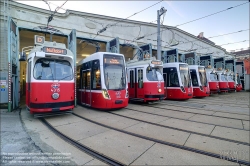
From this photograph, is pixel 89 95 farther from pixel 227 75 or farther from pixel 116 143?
pixel 227 75

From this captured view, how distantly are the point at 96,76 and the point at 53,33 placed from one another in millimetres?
6819

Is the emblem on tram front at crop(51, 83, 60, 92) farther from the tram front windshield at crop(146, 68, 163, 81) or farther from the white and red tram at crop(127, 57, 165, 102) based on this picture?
the tram front windshield at crop(146, 68, 163, 81)

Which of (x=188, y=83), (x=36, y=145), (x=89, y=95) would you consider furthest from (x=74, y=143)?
(x=188, y=83)

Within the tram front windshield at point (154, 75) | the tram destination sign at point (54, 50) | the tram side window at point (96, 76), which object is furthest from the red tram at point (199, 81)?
the tram destination sign at point (54, 50)

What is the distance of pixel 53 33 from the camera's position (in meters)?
12.4

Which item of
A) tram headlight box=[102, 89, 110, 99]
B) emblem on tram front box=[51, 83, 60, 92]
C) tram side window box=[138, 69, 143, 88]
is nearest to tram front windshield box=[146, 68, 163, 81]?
tram side window box=[138, 69, 143, 88]

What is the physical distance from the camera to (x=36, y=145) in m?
4.20

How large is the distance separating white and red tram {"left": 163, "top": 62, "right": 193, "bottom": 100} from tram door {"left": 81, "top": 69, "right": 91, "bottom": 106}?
24.8ft

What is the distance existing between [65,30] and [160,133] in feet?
50.1

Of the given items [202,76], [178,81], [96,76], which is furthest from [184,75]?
[96,76]

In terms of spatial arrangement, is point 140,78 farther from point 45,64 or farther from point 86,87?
point 45,64

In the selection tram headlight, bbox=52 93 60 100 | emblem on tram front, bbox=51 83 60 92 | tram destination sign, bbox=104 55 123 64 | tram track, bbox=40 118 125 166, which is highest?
tram destination sign, bbox=104 55 123 64

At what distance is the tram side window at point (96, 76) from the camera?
847cm

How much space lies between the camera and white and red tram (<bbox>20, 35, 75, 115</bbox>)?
6.57 meters
